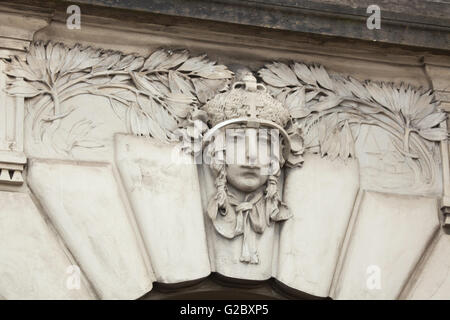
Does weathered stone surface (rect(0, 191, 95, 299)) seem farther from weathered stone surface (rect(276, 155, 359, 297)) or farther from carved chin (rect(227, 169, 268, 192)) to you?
weathered stone surface (rect(276, 155, 359, 297))

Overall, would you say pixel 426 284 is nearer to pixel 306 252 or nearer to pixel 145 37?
pixel 306 252

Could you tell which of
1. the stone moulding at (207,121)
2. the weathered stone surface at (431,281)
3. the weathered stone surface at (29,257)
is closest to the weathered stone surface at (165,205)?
the stone moulding at (207,121)

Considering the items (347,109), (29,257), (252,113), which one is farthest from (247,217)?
(29,257)

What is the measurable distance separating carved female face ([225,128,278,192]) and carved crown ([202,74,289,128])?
85 millimetres

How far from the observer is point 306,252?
8992 millimetres

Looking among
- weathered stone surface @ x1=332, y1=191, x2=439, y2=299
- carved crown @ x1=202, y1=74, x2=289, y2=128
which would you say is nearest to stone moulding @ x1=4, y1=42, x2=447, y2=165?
carved crown @ x1=202, y1=74, x2=289, y2=128

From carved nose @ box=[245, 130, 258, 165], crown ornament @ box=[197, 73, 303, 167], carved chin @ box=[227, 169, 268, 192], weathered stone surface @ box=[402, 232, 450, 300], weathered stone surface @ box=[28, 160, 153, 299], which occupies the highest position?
crown ornament @ box=[197, 73, 303, 167]

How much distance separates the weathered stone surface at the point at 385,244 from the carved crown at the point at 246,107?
2.24 feet

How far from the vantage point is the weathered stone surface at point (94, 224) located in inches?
338

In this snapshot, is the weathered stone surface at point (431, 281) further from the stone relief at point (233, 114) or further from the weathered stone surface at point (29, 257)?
the weathered stone surface at point (29, 257)

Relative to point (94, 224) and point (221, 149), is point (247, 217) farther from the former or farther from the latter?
point (94, 224)

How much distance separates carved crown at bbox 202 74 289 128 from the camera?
9.08 metres
